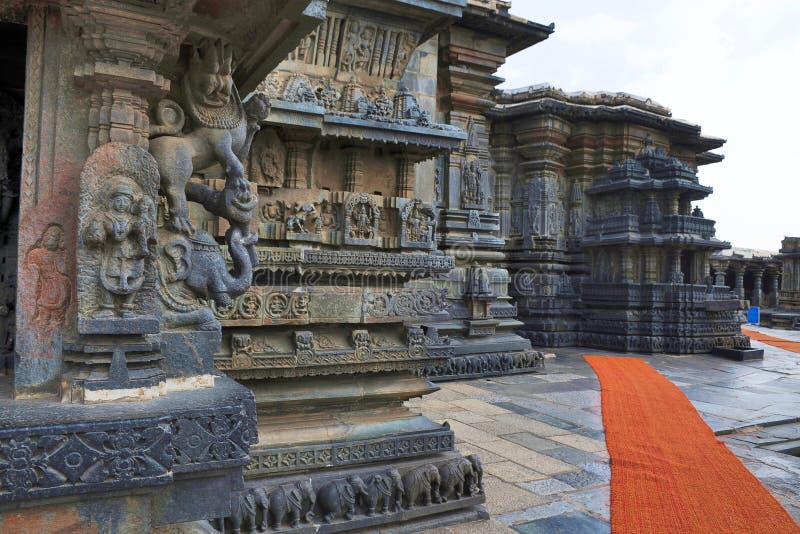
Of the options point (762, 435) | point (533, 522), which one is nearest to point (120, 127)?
point (533, 522)

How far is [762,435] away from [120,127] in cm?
641

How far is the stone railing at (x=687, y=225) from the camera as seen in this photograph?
41.0 feet

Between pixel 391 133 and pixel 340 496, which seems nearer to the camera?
pixel 340 496

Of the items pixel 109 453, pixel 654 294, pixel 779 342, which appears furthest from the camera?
pixel 779 342

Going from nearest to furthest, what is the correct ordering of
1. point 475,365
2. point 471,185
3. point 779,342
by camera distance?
1. point 475,365
2. point 471,185
3. point 779,342

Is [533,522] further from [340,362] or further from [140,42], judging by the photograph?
[140,42]

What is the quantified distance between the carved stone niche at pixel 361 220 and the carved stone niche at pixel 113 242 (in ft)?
12.2

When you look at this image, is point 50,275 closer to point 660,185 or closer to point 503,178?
point 503,178

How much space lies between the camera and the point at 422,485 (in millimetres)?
3639

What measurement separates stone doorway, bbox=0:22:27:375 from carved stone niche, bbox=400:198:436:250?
12.7ft

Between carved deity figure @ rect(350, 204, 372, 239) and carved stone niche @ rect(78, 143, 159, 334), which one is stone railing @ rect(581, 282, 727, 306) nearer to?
carved deity figure @ rect(350, 204, 372, 239)

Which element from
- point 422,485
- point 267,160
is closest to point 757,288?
point 267,160

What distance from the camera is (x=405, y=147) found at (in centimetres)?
614

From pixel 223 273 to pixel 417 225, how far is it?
155 inches
